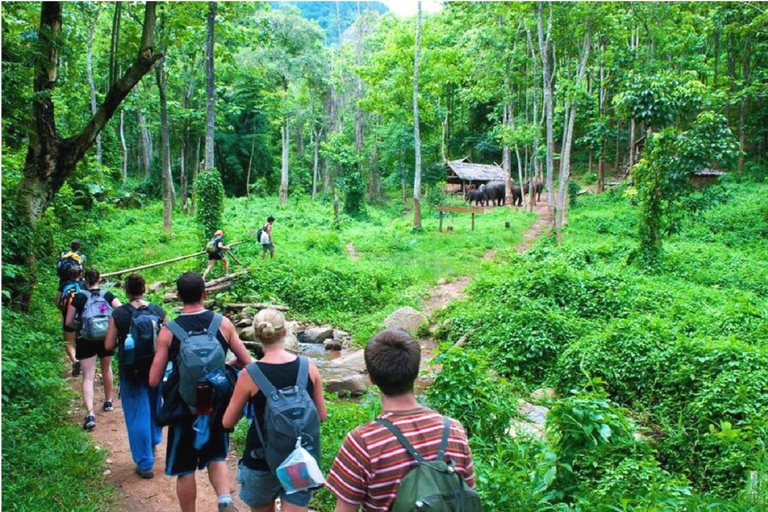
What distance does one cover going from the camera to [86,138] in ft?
24.4

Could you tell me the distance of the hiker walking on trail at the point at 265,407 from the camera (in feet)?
9.98

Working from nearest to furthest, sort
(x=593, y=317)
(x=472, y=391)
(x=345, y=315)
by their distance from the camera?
(x=472, y=391)
(x=593, y=317)
(x=345, y=315)

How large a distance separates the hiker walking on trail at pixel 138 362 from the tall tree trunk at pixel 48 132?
389 centimetres

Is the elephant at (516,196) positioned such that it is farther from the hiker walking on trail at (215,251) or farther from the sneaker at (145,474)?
the sneaker at (145,474)

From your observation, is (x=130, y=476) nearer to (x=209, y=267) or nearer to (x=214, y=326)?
(x=214, y=326)

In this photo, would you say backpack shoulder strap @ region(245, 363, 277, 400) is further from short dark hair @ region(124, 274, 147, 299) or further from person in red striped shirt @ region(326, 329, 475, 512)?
short dark hair @ region(124, 274, 147, 299)

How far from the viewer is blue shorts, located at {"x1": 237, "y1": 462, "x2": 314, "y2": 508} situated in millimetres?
3182

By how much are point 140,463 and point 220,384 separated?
1.92m

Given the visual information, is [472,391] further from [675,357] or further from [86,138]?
[86,138]

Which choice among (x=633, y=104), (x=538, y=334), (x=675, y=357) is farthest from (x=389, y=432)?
(x=633, y=104)

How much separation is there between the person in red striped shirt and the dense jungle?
6.14 ft

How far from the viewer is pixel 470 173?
35.8 metres

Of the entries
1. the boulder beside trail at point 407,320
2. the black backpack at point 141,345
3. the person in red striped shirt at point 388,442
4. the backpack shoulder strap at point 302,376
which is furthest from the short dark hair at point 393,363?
the boulder beside trail at point 407,320

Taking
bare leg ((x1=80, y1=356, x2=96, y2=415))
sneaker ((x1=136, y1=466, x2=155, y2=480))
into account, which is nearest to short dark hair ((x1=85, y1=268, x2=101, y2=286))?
bare leg ((x1=80, y1=356, x2=96, y2=415))
